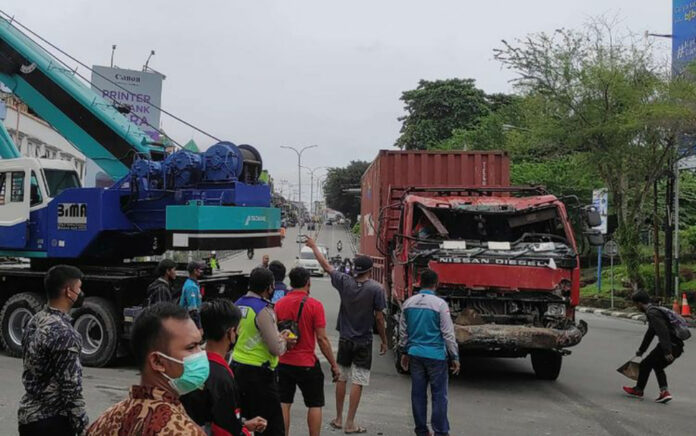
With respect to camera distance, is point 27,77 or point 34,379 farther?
point 27,77

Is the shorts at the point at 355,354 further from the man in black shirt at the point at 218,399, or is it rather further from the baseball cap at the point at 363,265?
the man in black shirt at the point at 218,399

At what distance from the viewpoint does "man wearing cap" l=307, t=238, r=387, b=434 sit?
618 centimetres

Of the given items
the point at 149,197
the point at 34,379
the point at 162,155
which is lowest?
the point at 34,379

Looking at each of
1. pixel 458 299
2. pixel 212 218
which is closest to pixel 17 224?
pixel 212 218

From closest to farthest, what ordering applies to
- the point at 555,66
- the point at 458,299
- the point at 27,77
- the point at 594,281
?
the point at 458,299 → the point at 27,77 → the point at 555,66 → the point at 594,281

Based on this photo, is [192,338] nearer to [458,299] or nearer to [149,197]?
[458,299]

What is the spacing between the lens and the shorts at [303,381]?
5.23 m

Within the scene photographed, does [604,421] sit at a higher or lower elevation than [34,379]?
lower

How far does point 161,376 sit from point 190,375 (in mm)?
103

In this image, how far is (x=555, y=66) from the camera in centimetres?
2108

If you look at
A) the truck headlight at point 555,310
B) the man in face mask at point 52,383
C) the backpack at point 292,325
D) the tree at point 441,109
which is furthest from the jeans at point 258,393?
the tree at point 441,109

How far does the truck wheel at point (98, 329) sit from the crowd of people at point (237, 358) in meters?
3.06

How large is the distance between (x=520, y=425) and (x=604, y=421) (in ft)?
3.24

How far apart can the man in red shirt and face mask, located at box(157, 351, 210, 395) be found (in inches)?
119
